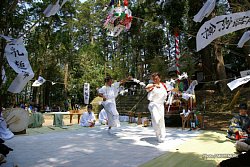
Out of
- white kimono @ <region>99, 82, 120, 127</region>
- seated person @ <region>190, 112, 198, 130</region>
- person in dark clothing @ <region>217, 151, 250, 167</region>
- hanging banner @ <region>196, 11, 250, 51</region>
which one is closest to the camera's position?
person in dark clothing @ <region>217, 151, 250, 167</region>

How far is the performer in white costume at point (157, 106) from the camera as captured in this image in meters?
5.85

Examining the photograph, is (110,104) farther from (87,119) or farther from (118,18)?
(118,18)

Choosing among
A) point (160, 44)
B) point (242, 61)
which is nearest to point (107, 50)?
point (160, 44)

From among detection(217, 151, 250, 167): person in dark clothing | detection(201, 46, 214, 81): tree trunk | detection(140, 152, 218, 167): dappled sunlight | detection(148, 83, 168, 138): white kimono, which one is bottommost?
detection(140, 152, 218, 167): dappled sunlight

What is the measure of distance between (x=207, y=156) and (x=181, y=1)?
A: 33.1ft

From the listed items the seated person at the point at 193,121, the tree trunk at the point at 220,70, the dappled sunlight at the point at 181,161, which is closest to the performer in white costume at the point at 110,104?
the seated person at the point at 193,121

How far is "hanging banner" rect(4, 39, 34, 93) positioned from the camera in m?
5.08

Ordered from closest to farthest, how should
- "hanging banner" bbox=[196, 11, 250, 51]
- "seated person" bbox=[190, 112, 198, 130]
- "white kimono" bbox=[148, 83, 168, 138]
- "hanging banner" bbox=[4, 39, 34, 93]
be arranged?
"hanging banner" bbox=[196, 11, 250, 51]
"hanging banner" bbox=[4, 39, 34, 93]
"white kimono" bbox=[148, 83, 168, 138]
"seated person" bbox=[190, 112, 198, 130]

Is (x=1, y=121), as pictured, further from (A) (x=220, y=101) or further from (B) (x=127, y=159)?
(A) (x=220, y=101)

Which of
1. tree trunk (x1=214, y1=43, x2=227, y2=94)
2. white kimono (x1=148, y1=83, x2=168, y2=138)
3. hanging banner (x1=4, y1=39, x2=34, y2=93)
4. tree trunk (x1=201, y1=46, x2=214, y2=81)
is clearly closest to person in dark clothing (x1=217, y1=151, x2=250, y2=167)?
white kimono (x1=148, y1=83, x2=168, y2=138)

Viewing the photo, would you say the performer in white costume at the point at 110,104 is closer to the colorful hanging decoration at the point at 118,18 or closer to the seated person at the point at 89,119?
the colorful hanging decoration at the point at 118,18

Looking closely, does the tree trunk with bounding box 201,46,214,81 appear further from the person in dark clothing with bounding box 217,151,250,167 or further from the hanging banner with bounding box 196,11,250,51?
the person in dark clothing with bounding box 217,151,250,167

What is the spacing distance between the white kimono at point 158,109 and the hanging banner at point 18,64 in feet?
9.22

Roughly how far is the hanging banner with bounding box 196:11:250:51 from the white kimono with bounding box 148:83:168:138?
1.55 metres
